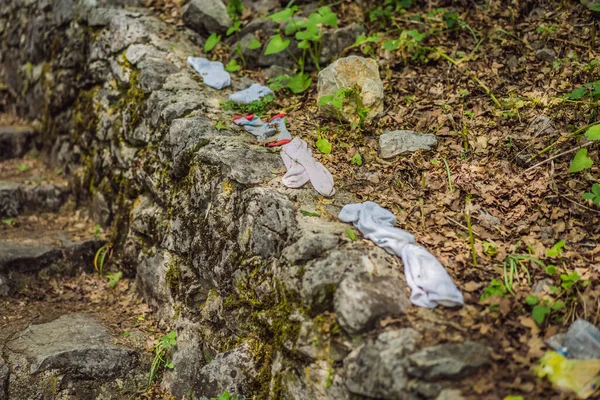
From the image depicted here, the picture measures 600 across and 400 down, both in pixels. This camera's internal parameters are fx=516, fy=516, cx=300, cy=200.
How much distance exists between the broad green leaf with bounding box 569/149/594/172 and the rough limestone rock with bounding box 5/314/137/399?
10.3 ft

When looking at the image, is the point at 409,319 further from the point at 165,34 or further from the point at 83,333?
the point at 165,34

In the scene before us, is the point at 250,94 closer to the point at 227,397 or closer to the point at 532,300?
the point at 227,397

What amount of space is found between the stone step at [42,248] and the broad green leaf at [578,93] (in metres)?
3.96

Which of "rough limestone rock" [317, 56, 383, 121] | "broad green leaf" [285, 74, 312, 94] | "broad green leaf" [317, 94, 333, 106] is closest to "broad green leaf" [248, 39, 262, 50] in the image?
"broad green leaf" [285, 74, 312, 94]

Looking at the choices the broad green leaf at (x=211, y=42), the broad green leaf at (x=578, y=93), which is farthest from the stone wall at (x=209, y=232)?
the broad green leaf at (x=578, y=93)

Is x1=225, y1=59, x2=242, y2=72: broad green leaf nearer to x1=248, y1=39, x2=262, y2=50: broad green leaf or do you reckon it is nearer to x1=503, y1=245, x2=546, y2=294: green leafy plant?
x1=248, y1=39, x2=262, y2=50: broad green leaf

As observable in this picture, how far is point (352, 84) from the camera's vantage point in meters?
4.00

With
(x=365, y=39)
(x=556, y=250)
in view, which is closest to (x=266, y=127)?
(x=365, y=39)

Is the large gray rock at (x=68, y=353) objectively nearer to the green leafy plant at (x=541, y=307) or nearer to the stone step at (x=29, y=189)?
the stone step at (x=29, y=189)

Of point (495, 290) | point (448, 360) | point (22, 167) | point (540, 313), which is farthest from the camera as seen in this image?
point (22, 167)

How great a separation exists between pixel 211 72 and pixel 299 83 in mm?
827

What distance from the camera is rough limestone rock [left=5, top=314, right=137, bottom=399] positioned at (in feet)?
10.8

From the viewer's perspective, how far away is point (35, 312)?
154 inches

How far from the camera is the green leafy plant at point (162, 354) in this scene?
360cm
